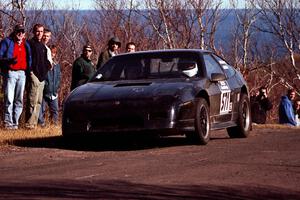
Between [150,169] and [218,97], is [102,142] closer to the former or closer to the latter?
[218,97]

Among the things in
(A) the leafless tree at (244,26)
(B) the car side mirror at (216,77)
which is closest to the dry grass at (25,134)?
(B) the car side mirror at (216,77)

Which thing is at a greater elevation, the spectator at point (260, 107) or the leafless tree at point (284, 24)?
the leafless tree at point (284, 24)

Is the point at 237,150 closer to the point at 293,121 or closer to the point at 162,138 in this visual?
the point at 162,138

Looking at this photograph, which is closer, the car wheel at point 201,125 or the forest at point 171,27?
the car wheel at point 201,125

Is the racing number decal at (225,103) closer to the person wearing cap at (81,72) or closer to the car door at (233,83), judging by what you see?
the car door at (233,83)

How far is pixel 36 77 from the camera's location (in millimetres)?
14883

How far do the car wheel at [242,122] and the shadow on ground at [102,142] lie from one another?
3.25ft

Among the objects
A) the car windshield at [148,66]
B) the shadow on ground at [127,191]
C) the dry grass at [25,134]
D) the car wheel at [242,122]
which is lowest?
the shadow on ground at [127,191]

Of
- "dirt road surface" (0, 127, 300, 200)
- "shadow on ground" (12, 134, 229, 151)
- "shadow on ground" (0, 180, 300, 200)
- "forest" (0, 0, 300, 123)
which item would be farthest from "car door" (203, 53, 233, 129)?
"forest" (0, 0, 300, 123)

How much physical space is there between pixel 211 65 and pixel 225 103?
1.97 ft

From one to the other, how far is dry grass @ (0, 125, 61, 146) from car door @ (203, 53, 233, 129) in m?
2.37

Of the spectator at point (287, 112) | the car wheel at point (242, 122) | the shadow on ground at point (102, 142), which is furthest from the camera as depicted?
the spectator at point (287, 112)

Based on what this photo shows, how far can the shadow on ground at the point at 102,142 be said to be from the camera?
1192cm

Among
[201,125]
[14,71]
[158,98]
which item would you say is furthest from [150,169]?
[14,71]
